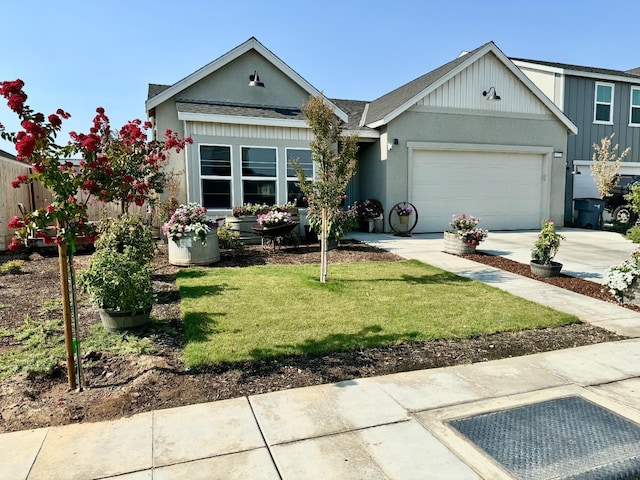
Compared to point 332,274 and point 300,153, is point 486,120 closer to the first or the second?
point 300,153

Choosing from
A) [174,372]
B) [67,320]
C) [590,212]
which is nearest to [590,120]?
[590,212]

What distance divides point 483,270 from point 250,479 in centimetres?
683

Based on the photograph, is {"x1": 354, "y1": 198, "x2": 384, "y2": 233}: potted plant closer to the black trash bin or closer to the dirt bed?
the black trash bin

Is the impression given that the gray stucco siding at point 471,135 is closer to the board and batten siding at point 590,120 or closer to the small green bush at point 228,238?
the board and batten siding at point 590,120

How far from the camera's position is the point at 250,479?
7.46 ft

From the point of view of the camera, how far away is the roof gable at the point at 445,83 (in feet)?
42.6

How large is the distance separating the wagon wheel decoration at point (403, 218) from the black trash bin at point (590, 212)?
720cm

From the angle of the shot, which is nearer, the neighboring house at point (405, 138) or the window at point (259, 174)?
the neighboring house at point (405, 138)

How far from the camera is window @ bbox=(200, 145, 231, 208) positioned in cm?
1112

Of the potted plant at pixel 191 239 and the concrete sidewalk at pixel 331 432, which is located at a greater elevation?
the potted plant at pixel 191 239

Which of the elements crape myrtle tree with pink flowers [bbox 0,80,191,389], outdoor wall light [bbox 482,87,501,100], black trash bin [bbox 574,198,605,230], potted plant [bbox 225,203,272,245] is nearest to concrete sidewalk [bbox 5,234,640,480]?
crape myrtle tree with pink flowers [bbox 0,80,191,389]

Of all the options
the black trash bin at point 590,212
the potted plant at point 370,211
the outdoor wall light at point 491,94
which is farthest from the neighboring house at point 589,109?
the potted plant at point 370,211

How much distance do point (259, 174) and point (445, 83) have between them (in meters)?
6.85

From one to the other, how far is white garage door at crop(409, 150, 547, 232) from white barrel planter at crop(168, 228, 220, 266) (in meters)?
7.39
